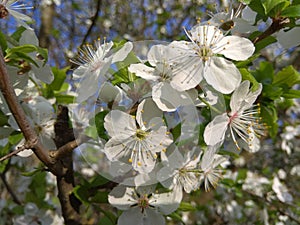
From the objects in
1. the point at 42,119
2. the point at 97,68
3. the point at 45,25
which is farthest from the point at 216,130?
the point at 45,25

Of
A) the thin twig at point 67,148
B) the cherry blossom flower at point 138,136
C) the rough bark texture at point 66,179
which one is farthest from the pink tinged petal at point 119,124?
the rough bark texture at point 66,179

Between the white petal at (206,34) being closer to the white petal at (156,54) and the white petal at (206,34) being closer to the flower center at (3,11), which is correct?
the white petal at (156,54)

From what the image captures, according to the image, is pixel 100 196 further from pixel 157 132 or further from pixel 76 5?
pixel 76 5

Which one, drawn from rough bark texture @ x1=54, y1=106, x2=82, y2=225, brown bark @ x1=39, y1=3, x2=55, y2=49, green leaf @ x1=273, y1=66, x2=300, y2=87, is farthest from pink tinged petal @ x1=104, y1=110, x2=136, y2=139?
brown bark @ x1=39, y1=3, x2=55, y2=49

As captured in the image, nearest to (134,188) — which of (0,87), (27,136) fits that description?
(27,136)

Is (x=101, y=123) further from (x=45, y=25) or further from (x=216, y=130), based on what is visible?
Answer: (x=45, y=25)
